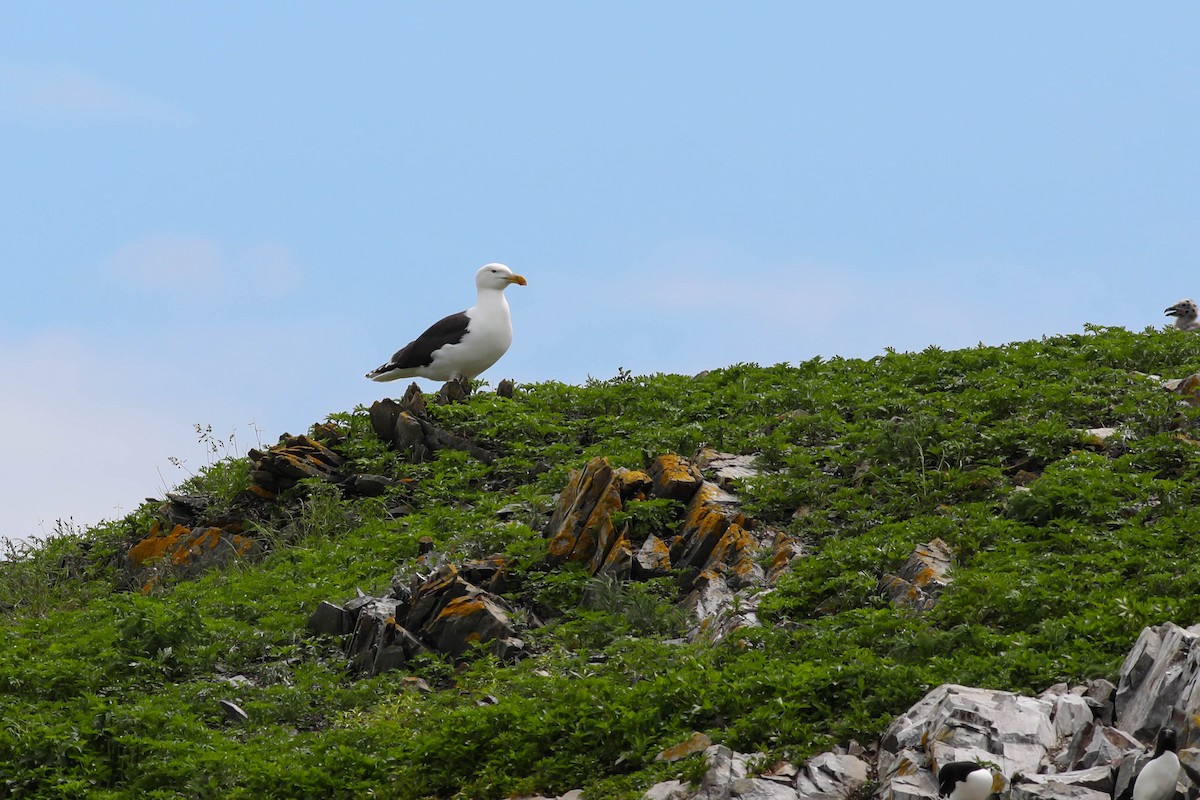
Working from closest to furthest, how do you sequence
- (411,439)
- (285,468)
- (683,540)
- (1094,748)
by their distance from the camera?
(1094,748) < (683,540) < (285,468) < (411,439)

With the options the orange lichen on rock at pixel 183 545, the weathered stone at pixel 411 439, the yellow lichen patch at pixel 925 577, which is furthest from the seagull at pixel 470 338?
the yellow lichen patch at pixel 925 577

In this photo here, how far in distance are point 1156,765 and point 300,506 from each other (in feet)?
45.4

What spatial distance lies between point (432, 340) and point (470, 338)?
2.53 feet

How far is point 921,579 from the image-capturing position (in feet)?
40.4

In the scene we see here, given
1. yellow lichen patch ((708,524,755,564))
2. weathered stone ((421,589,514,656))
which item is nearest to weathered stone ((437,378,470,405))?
weathered stone ((421,589,514,656))

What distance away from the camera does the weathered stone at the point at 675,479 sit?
15.2 metres

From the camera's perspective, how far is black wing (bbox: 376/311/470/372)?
21594mm

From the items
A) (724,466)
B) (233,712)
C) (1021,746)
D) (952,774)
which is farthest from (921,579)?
(233,712)

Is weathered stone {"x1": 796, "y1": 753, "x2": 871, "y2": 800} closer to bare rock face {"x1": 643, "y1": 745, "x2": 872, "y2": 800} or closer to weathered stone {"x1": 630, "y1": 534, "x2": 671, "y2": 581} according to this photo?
bare rock face {"x1": 643, "y1": 745, "x2": 872, "y2": 800}

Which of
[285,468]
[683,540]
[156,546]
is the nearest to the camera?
[683,540]

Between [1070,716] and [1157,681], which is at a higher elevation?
[1157,681]

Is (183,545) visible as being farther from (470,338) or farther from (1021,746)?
(1021,746)

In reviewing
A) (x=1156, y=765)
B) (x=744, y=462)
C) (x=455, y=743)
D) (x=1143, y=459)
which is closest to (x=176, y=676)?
(x=455, y=743)

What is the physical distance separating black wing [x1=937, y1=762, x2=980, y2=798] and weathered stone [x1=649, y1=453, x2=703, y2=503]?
6981 millimetres
